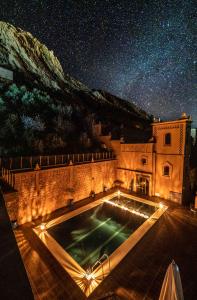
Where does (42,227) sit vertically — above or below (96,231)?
above

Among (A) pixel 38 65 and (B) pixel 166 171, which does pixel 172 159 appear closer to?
(B) pixel 166 171

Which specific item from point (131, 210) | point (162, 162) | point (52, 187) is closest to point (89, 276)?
point (131, 210)

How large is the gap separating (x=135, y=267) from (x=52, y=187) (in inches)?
341

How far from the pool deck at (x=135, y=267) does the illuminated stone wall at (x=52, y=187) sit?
4.69 feet

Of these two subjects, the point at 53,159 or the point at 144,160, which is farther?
the point at 144,160

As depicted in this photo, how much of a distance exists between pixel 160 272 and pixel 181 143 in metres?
11.3

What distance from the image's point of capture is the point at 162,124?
16.0 m

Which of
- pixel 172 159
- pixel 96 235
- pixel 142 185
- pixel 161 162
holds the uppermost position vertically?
pixel 172 159

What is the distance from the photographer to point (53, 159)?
17.1 metres

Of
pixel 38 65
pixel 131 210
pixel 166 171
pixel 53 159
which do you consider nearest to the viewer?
pixel 131 210

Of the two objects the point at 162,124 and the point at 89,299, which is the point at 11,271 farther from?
the point at 162,124

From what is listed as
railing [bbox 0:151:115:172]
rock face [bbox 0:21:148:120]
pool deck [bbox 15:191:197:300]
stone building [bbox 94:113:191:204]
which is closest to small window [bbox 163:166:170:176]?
stone building [bbox 94:113:191:204]

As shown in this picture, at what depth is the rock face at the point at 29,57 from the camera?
50812mm

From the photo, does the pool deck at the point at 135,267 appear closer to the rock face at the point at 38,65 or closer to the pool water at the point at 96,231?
the pool water at the point at 96,231
